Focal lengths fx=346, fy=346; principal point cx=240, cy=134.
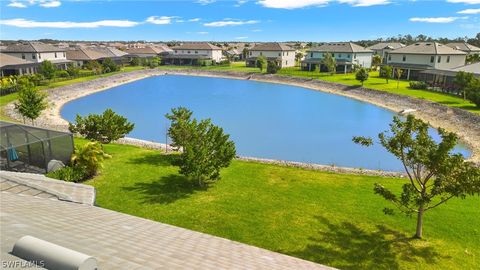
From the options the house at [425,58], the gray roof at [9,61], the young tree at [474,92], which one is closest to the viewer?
the young tree at [474,92]

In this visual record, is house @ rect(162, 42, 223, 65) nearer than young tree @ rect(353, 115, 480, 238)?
No

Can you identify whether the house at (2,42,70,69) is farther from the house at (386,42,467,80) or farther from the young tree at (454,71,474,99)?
the young tree at (454,71,474,99)

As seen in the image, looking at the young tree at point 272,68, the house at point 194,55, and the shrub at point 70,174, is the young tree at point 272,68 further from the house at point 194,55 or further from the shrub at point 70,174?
the shrub at point 70,174

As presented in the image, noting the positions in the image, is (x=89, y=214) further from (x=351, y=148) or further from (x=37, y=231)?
(x=351, y=148)

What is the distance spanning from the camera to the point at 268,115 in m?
53.8

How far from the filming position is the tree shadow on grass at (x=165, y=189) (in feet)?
64.6

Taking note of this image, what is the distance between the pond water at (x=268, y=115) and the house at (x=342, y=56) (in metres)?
15.9

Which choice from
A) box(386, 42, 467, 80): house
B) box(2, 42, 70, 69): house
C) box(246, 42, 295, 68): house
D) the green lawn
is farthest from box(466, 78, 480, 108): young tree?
box(2, 42, 70, 69): house

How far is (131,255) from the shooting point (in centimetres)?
641

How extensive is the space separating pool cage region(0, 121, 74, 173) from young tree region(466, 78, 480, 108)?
165 ft

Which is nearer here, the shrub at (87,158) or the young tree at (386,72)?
the shrub at (87,158)

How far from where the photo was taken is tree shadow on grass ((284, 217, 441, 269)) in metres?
13.7

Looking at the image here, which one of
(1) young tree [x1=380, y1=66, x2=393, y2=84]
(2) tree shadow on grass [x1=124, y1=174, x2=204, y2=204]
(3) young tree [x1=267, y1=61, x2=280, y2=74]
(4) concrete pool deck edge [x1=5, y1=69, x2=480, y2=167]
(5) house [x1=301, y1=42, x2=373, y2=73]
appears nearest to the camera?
(2) tree shadow on grass [x1=124, y1=174, x2=204, y2=204]

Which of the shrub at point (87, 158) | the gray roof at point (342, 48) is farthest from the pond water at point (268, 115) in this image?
the gray roof at point (342, 48)
